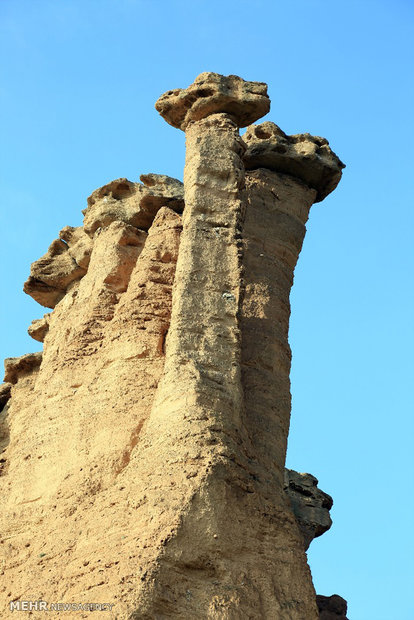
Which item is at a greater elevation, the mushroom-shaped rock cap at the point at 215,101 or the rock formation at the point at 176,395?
the mushroom-shaped rock cap at the point at 215,101

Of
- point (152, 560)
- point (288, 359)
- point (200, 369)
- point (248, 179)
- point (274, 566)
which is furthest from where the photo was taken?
point (248, 179)

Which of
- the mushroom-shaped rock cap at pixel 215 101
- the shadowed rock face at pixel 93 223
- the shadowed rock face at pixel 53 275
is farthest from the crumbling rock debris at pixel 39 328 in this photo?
the mushroom-shaped rock cap at pixel 215 101

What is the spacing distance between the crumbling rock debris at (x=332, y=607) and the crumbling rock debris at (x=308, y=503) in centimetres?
166

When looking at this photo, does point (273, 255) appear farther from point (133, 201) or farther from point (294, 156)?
point (133, 201)

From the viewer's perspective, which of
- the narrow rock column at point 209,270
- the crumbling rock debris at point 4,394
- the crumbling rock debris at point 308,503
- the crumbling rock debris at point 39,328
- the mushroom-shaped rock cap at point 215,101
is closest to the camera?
the narrow rock column at point 209,270

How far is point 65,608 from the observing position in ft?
29.9

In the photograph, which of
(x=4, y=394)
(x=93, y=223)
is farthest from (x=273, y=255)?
(x=4, y=394)

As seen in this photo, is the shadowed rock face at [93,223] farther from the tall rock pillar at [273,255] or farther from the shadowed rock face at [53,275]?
the tall rock pillar at [273,255]

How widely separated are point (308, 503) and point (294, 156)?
4622 millimetres

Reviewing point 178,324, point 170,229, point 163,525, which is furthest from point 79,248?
point 163,525

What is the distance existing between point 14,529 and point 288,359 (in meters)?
3.61

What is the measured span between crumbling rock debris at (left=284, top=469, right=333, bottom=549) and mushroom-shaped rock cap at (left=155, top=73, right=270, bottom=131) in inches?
194

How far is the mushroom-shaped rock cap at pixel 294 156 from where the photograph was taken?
14484 millimetres

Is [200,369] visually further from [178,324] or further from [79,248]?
[79,248]
